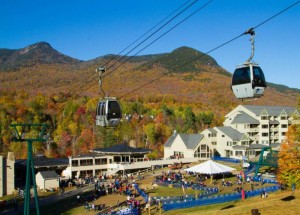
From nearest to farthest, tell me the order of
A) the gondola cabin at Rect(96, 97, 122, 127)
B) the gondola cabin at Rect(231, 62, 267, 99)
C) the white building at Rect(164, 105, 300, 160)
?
1. the gondola cabin at Rect(231, 62, 267, 99)
2. the gondola cabin at Rect(96, 97, 122, 127)
3. the white building at Rect(164, 105, 300, 160)

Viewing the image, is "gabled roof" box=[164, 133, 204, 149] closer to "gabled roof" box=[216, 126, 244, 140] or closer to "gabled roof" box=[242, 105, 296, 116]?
"gabled roof" box=[216, 126, 244, 140]

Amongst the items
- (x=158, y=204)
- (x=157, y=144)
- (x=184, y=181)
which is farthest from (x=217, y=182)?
(x=157, y=144)

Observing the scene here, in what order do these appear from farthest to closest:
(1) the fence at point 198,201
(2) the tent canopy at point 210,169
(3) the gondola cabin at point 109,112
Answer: (2) the tent canopy at point 210,169, (1) the fence at point 198,201, (3) the gondola cabin at point 109,112

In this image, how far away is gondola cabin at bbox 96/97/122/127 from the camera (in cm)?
2684

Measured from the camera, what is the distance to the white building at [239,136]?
248 feet

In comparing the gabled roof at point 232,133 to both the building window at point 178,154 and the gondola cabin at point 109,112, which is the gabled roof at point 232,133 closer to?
the building window at point 178,154

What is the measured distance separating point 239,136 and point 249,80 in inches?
2450

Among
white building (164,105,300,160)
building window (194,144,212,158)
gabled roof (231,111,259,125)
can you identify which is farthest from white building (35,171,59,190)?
gabled roof (231,111,259,125)

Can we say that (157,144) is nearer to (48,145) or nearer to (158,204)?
(48,145)

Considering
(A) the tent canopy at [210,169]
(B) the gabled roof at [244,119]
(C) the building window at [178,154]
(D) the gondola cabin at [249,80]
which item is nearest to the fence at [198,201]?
(A) the tent canopy at [210,169]

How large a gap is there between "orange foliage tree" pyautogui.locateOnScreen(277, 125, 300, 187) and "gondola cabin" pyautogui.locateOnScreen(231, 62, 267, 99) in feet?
86.3

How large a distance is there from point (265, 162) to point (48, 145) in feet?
216

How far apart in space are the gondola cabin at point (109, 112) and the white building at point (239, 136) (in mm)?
47637

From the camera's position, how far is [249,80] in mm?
18547
